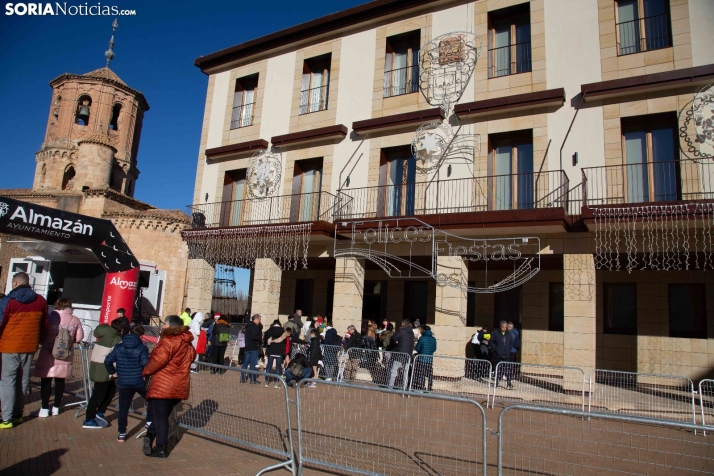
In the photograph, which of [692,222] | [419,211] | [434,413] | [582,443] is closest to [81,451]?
[434,413]

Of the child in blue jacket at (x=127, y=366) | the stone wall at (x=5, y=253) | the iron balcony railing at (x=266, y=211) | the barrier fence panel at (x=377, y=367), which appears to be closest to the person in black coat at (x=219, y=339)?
the barrier fence panel at (x=377, y=367)

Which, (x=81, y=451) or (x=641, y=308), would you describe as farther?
(x=641, y=308)

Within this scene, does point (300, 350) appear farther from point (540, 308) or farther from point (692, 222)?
point (692, 222)

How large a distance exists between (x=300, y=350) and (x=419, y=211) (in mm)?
5214

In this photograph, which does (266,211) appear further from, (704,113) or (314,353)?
(704,113)

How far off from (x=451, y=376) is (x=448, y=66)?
8721mm

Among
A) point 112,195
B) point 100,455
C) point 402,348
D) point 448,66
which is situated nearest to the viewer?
point 100,455

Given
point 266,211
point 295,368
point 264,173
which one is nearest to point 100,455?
point 295,368

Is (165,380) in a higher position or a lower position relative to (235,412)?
higher

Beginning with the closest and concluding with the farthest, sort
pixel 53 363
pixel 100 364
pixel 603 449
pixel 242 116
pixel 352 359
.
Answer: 1. pixel 603 449
2. pixel 100 364
3. pixel 53 363
4. pixel 352 359
5. pixel 242 116

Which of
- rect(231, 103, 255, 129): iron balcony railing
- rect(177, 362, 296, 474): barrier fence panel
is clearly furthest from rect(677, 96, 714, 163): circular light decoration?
rect(231, 103, 255, 129): iron balcony railing

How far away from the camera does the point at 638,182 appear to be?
1209 centimetres

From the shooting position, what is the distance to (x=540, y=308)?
612 inches

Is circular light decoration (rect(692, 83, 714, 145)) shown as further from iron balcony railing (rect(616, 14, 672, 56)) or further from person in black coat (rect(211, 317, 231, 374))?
person in black coat (rect(211, 317, 231, 374))
